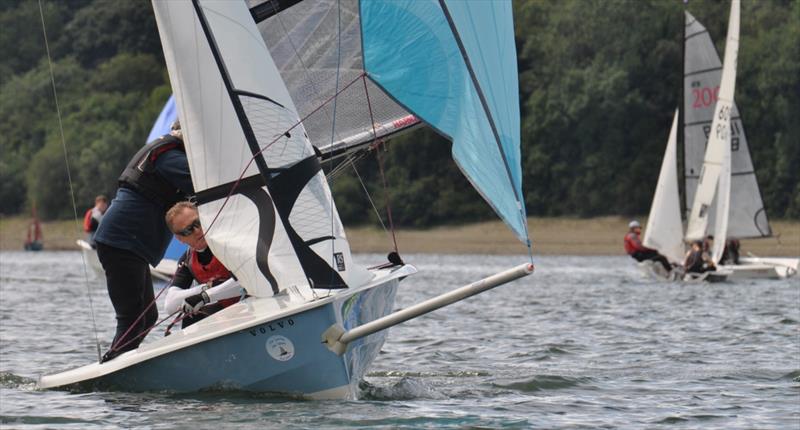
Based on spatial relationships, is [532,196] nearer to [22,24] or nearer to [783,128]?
[783,128]

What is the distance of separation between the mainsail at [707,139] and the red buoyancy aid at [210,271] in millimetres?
25136

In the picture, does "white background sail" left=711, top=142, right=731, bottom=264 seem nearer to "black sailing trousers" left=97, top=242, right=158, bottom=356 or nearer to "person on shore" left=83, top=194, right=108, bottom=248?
"person on shore" left=83, top=194, right=108, bottom=248

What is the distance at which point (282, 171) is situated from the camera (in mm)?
8797

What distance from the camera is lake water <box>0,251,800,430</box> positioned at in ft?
27.2

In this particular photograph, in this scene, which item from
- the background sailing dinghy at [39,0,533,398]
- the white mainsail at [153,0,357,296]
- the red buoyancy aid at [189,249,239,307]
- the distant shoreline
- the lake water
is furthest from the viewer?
the distant shoreline

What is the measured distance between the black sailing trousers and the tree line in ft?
134

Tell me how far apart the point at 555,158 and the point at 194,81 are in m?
49.8

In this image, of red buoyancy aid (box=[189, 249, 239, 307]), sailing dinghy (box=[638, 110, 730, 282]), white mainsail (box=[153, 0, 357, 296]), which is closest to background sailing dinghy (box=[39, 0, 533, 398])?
white mainsail (box=[153, 0, 357, 296])

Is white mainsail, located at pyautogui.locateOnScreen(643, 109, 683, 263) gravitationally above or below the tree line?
below

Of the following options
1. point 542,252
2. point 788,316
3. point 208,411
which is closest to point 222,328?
point 208,411

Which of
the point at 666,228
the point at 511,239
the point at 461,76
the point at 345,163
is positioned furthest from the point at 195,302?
the point at 511,239

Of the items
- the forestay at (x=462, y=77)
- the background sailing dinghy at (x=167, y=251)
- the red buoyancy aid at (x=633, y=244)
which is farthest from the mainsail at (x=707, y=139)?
the forestay at (x=462, y=77)

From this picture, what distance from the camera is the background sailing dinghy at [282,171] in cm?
854

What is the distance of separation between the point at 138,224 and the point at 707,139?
85.6 ft
